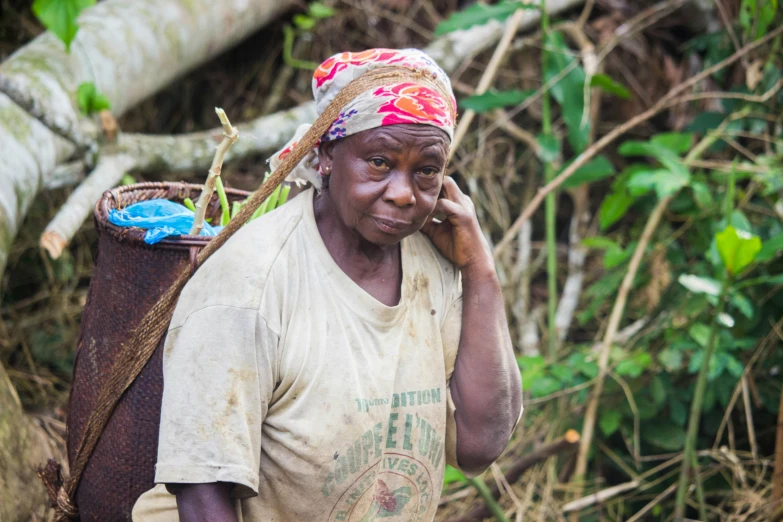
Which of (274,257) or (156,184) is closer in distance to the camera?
(274,257)

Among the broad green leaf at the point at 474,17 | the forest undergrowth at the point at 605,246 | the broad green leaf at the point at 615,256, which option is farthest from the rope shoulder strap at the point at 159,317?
the broad green leaf at the point at 615,256

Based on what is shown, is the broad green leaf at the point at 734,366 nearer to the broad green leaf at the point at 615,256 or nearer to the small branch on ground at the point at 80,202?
the broad green leaf at the point at 615,256

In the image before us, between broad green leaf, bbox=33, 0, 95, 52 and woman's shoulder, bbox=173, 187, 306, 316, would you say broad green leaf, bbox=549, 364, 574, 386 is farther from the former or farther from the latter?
broad green leaf, bbox=33, 0, 95, 52

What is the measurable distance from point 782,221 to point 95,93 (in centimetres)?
283

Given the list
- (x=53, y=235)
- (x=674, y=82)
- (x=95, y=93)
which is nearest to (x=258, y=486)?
(x=53, y=235)

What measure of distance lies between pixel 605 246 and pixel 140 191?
2.14m

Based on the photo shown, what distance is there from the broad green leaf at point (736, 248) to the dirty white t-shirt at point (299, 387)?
1.30 meters

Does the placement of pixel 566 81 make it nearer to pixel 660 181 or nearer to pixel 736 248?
pixel 660 181

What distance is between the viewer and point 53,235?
7.84 ft

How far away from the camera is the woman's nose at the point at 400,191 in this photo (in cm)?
162

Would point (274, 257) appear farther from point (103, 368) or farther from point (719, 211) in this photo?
point (719, 211)

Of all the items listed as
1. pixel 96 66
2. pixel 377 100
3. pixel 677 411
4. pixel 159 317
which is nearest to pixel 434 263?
pixel 377 100

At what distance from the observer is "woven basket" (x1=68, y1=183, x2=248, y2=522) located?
6.11 ft

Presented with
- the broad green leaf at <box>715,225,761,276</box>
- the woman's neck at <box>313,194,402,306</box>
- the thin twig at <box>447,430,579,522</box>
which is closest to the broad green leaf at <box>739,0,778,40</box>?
the broad green leaf at <box>715,225,761,276</box>
